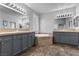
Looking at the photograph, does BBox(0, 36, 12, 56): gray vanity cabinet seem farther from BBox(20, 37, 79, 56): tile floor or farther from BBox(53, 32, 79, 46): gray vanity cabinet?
BBox(53, 32, 79, 46): gray vanity cabinet

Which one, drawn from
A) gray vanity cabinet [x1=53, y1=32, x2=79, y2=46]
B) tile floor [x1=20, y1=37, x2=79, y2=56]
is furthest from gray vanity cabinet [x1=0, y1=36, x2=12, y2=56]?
gray vanity cabinet [x1=53, y1=32, x2=79, y2=46]

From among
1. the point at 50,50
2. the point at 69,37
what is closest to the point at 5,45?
the point at 50,50

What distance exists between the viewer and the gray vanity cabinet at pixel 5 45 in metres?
1.66

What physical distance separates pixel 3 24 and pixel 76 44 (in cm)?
232

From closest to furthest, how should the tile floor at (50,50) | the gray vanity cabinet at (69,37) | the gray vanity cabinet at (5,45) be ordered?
the gray vanity cabinet at (5,45) → the tile floor at (50,50) → the gray vanity cabinet at (69,37)

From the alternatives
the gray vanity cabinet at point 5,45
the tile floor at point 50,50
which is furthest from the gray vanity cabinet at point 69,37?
the gray vanity cabinet at point 5,45

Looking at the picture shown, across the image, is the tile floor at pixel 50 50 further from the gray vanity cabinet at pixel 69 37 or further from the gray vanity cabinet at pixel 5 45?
the gray vanity cabinet at pixel 5 45

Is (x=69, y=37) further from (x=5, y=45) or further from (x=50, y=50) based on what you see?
(x=5, y=45)

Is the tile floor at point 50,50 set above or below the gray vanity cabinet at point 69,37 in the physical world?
below

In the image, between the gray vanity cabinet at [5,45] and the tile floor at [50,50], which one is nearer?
the gray vanity cabinet at [5,45]

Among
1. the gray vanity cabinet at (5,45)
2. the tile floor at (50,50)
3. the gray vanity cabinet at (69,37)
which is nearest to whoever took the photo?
the gray vanity cabinet at (5,45)

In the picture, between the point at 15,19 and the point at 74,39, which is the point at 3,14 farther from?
the point at 74,39

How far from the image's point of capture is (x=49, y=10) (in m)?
2.09

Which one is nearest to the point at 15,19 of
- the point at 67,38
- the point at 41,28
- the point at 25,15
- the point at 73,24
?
the point at 25,15
